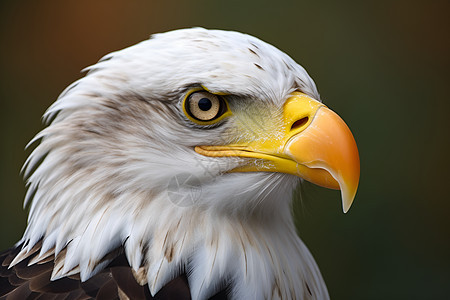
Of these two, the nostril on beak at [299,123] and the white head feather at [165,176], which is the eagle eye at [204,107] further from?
the nostril on beak at [299,123]

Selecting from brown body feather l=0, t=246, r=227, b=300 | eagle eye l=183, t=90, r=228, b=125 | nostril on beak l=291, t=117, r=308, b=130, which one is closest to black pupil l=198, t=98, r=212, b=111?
eagle eye l=183, t=90, r=228, b=125

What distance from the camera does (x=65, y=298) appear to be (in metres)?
1.15

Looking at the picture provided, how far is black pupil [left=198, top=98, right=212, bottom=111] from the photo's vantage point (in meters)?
1.19

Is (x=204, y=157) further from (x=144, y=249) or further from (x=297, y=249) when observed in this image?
(x=297, y=249)

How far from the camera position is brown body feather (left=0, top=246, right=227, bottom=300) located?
115 centimetres

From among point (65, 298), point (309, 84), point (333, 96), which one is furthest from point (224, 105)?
point (333, 96)

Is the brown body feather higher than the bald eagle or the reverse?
the reverse

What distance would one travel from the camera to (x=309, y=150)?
114 cm

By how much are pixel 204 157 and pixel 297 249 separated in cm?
35

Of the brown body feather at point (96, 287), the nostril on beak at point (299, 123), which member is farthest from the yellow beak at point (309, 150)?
the brown body feather at point (96, 287)

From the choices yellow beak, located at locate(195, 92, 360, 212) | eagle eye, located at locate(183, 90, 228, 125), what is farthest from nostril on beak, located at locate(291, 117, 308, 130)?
eagle eye, located at locate(183, 90, 228, 125)

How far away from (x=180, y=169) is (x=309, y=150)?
28 centimetres

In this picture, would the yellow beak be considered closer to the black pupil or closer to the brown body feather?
the black pupil

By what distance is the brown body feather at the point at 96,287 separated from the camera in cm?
115
